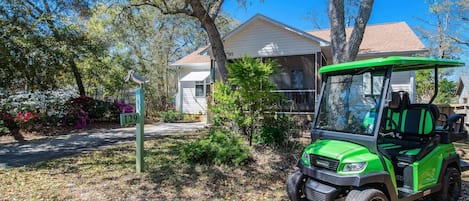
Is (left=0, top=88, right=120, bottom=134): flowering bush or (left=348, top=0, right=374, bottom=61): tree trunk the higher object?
(left=348, top=0, right=374, bottom=61): tree trunk

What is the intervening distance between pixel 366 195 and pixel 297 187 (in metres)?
0.80

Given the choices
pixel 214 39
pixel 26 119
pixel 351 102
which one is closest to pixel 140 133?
pixel 351 102

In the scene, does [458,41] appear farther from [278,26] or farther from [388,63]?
[388,63]

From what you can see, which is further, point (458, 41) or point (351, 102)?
Answer: point (458, 41)

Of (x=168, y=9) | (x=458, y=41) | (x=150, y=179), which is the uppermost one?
(x=458, y=41)

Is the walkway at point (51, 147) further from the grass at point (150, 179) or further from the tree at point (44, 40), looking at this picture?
the tree at point (44, 40)

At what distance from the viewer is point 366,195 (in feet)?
9.18

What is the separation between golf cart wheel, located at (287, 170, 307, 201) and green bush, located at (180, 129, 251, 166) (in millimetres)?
1960

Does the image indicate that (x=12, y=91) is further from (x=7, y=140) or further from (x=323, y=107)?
(x=323, y=107)

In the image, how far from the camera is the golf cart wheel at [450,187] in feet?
11.7

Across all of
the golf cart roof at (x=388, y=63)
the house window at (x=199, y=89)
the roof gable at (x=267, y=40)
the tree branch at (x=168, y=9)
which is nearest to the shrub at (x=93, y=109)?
the house window at (x=199, y=89)

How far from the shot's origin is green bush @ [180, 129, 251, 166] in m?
5.34

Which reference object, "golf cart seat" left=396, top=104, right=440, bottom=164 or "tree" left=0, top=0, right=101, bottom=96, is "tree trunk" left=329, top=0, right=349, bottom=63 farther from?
"tree" left=0, top=0, right=101, bottom=96

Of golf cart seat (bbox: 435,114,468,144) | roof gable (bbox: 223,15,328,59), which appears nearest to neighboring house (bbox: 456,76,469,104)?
roof gable (bbox: 223,15,328,59)
